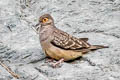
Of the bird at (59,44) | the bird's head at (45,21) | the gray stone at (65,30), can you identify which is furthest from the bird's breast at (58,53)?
the bird's head at (45,21)

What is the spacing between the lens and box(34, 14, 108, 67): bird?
26.6 ft

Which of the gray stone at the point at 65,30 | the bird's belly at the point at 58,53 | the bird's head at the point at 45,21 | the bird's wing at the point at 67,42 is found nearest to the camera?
the gray stone at the point at 65,30

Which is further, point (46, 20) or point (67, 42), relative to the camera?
point (46, 20)

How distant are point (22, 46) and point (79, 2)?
2.65 metres

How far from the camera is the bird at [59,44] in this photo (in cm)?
811

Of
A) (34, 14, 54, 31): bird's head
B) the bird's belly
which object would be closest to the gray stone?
the bird's belly

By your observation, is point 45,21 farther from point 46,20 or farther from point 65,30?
point 65,30

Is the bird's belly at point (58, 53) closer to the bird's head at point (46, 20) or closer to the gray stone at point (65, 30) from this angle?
the gray stone at point (65, 30)

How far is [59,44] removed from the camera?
819 cm

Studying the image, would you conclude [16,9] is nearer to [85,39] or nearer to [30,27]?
Result: [30,27]

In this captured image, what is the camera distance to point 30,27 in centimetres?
988

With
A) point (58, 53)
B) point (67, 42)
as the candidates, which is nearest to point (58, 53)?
point (58, 53)

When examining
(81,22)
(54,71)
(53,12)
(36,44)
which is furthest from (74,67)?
(53,12)

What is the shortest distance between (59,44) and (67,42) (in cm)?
18
